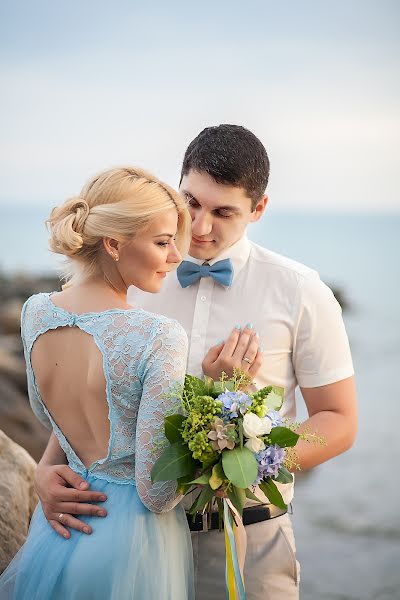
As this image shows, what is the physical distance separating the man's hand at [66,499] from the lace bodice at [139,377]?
13 centimetres

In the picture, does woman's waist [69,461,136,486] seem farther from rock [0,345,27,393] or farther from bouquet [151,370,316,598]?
rock [0,345,27,393]

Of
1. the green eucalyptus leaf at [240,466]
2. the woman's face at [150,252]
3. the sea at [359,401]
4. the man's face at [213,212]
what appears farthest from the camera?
the sea at [359,401]

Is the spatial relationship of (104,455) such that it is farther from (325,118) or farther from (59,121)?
(325,118)

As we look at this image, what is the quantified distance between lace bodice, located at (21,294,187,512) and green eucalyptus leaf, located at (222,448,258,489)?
0.17m

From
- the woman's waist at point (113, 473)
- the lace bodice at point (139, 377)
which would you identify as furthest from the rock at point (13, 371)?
the lace bodice at point (139, 377)

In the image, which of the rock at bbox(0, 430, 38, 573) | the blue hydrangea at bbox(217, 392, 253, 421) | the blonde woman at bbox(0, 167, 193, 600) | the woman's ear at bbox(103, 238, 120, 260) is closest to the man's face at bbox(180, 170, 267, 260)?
the blonde woman at bbox(0, 167, 193, 600)

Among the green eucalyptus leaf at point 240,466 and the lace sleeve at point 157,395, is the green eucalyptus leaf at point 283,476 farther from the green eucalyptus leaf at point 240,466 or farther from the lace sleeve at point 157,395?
the lace sleeve at point 157,395

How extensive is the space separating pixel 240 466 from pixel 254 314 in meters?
0.83

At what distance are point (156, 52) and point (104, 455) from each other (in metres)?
18.9

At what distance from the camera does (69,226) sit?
2223 millimetres

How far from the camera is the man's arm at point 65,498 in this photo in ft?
7.30

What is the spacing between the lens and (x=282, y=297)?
2.77 m

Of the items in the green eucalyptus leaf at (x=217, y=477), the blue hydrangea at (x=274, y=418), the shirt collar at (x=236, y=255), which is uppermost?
the shirt collar at (x=236, y=255)

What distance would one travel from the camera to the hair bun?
2219 mm
